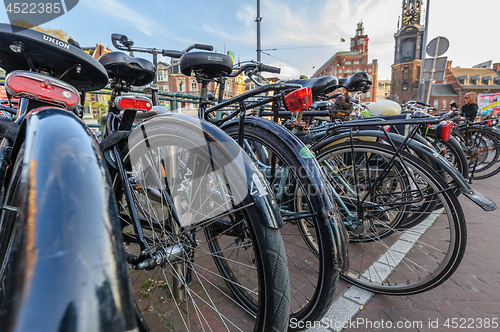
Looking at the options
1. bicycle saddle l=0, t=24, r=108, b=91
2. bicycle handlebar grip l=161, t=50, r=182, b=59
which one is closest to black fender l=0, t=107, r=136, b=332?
bicycle saddle l=0, t=24, r=108, b=91

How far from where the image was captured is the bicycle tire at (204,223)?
3.62ft

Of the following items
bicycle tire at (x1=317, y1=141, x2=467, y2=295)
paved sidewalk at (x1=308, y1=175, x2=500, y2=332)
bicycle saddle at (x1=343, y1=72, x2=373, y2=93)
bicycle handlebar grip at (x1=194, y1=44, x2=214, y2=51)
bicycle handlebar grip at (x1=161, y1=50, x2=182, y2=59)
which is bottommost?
paved sidewalk at (x1=308, y1=175, x2=500, y2=332)

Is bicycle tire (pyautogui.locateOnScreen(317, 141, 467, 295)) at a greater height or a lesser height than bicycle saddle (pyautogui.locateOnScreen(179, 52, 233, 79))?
lesser

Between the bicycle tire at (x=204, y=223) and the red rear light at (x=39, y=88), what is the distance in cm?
33

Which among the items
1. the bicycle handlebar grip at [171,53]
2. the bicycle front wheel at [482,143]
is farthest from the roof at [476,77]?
the bicycle handlebar grip at [171,53]

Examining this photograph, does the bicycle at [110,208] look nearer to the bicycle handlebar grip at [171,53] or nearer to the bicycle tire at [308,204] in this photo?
the bicycle tire at [308,204]

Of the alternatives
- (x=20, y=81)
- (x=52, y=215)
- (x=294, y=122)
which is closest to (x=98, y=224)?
(x=52, y=215)

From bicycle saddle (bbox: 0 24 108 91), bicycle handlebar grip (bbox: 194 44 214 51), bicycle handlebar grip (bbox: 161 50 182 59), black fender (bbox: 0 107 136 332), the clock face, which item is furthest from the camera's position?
the clock face

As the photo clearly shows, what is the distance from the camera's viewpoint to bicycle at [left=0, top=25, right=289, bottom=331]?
0.48 meters

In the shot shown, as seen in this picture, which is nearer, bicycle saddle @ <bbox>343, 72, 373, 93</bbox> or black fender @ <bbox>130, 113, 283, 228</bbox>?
black fender @ <bbox>130, 113, 283, 228</bbox>

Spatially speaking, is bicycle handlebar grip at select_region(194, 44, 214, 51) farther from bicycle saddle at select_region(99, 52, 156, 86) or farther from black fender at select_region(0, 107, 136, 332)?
black fender at select_region(0, 107, 136, 332)

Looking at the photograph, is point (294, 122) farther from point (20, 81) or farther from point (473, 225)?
point (473, 225)

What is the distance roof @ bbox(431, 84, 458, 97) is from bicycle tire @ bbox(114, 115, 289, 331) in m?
67.7

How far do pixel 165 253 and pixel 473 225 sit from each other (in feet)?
12.4
